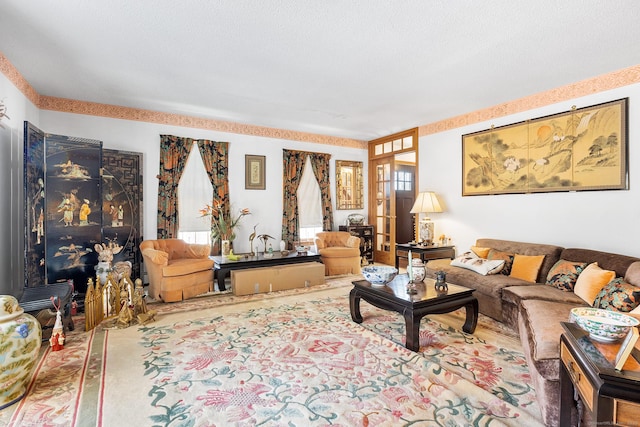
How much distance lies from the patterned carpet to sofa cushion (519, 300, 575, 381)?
317 mm

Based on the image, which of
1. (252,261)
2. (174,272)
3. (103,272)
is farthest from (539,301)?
(103,272)

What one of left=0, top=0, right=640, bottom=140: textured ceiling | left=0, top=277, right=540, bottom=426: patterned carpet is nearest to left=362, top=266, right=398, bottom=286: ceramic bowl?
left=0, top=277, right=540, bottom=426: patterned carpet

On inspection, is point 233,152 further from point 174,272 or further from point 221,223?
point 174,272

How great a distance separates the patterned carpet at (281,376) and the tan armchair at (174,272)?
0.67 meters

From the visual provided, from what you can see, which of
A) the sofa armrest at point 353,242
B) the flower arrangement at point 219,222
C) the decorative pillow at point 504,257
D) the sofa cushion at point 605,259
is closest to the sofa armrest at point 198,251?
the flower arrangement at point 219,222

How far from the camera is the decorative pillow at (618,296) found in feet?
8.30

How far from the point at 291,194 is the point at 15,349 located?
485cm

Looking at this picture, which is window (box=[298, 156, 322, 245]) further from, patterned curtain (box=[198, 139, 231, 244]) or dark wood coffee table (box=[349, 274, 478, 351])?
dark wood coffee table (box=[349, 274, 478, 351])

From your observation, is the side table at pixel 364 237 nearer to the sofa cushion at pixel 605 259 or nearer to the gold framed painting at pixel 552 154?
the gold framed painting at pixel 552 154

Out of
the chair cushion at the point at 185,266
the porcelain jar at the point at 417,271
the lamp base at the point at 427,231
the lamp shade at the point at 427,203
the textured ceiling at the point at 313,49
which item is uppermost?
the textured ceiling at the point at 313,49

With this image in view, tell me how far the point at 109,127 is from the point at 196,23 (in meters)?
3.20

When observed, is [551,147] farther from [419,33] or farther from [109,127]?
[109,127]

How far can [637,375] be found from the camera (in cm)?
125

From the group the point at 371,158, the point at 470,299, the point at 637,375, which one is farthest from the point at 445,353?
the point at 371,158
